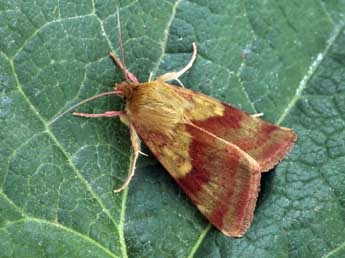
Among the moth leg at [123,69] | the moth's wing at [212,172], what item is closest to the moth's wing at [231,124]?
the moth's wing at [212,172]

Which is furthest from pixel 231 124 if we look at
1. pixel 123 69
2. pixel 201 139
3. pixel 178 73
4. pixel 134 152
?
pixel 123 69

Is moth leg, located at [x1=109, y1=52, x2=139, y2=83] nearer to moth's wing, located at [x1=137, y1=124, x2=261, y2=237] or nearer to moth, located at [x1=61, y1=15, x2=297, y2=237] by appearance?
moth, located at [x1=61, y1=15, x2=297, y2=237]

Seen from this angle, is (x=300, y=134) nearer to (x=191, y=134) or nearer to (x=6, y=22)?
(x=191, y=134)

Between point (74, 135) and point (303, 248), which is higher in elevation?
point (74, 135)

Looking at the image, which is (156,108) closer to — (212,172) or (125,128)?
(125,128)

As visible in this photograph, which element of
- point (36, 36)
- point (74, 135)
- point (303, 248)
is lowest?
point (303, 248)

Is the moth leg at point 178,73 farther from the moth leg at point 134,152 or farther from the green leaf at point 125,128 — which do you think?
the moth leg at point 134,152

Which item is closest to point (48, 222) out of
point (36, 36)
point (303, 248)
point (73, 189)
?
point (73, 189)
